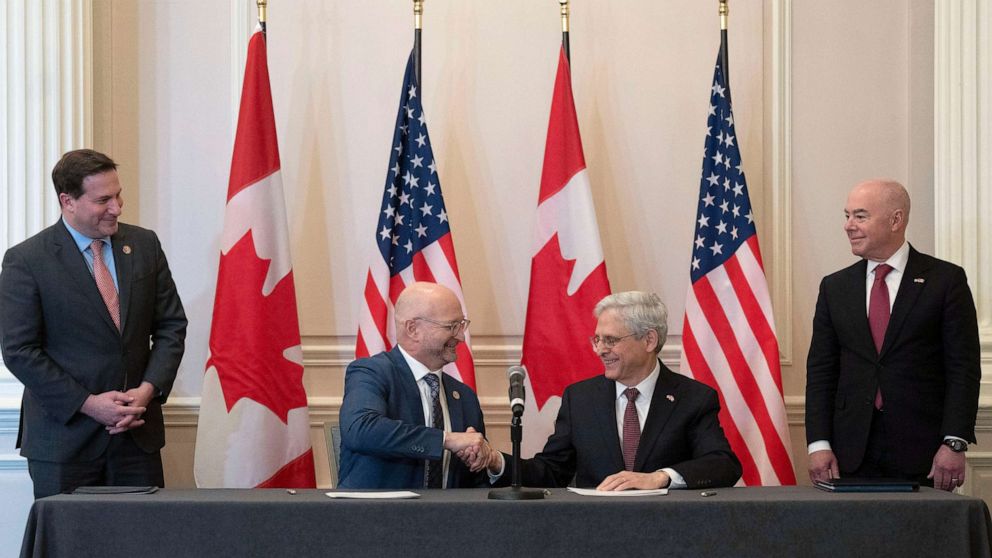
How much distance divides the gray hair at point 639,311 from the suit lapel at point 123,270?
1.70 meters

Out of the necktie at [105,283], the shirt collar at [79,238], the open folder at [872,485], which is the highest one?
the shirt collar at [79,238]

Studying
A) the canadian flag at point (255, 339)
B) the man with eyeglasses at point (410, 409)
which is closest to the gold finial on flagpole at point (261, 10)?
the canadian flag at point (255, 339)

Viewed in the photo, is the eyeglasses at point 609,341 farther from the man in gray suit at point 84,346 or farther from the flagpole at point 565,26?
the flagpole at point 565,26

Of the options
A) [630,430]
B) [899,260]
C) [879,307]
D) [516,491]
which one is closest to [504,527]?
[516,491]

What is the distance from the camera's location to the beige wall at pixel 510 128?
5.30 meters

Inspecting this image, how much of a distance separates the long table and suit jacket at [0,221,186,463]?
1079 millimetres

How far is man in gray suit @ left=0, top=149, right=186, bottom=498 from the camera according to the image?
392 centimetres

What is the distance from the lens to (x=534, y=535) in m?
2.87

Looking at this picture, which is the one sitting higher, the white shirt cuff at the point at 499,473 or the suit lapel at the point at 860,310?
the suit lapel at the point at 860,310

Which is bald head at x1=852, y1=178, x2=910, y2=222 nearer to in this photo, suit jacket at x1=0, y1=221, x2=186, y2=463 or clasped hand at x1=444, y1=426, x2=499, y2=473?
clasped hand at x1=444, y1=426, x2=499, y2=473

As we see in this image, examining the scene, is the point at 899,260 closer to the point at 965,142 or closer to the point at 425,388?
the point at 965,142

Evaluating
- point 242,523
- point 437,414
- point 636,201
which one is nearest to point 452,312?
→ point 437,414

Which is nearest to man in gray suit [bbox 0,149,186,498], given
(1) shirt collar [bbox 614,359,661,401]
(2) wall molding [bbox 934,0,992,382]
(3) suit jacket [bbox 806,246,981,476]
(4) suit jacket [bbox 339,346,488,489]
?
(4) suit jacket [bbox 339,346,488,489]

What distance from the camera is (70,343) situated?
13.1ft
